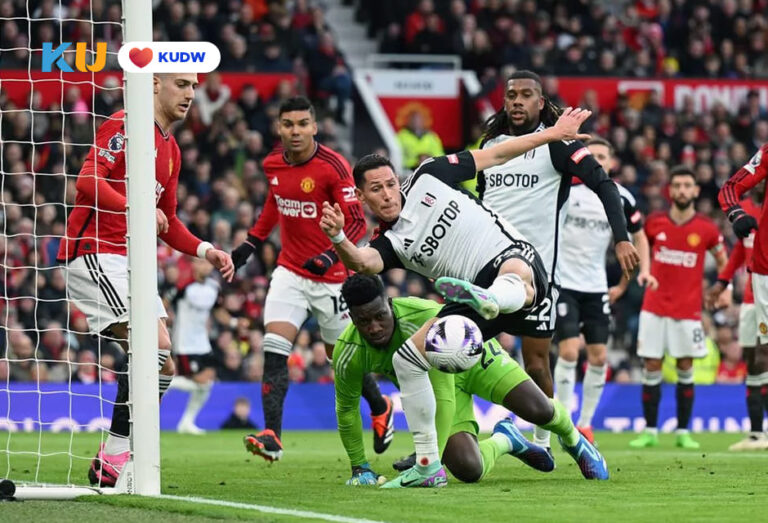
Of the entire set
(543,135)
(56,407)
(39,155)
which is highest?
(39,155)

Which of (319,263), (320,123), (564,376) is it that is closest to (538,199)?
(319,263)

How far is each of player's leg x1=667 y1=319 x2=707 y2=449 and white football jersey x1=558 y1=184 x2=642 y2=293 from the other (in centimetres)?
176

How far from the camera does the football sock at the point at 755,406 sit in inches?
527

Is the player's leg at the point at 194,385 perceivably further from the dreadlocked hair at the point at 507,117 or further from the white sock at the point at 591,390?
the dreadlocked hair at the point at 507,117

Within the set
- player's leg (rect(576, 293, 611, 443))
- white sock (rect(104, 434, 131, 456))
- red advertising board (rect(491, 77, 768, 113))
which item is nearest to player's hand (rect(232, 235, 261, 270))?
white sock (rect(104, 434, 131, 456))

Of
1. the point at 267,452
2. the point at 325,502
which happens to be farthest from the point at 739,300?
the point at 325,502

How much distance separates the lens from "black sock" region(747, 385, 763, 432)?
43.9 ft

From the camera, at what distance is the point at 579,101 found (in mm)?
24594

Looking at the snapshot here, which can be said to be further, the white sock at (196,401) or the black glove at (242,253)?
the white sock at (196,401)

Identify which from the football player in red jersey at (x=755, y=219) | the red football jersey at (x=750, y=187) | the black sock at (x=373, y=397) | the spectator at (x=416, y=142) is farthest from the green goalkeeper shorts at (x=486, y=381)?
the spectator at (x=416, y=142)

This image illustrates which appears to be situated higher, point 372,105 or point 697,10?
point 697,10

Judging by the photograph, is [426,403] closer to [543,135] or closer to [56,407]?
[543,135]

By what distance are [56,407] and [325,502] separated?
9.97m

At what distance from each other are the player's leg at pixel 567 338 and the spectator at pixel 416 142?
10.2 meters
